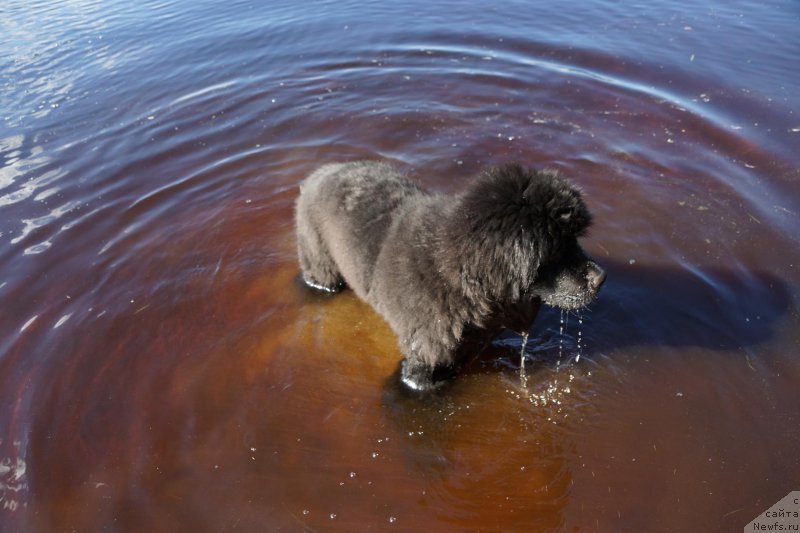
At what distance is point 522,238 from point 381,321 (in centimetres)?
204

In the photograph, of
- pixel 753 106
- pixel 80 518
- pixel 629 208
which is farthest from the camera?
pixel 753 106

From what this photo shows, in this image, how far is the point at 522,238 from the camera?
278cm

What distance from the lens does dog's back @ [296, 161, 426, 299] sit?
3.63 meters

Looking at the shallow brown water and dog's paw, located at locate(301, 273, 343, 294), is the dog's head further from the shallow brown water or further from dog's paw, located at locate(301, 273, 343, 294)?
dog's paw, located at locate(301, 273, 343, 294)

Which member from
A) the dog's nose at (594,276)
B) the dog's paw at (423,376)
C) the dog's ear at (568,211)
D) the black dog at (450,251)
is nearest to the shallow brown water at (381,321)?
the dog's paw at (423,376)

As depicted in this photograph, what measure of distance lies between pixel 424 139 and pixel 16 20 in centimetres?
1307

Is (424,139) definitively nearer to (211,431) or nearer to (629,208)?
(629,208)

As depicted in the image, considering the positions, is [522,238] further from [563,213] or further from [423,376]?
[423,376]

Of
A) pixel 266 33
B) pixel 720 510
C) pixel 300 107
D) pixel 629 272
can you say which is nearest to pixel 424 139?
pixel 300 107

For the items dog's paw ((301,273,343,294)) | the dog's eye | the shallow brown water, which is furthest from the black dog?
the shallow brown water

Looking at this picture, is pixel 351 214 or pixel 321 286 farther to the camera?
pixel 321 286

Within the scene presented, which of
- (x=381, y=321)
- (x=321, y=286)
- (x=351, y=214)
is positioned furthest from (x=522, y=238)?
(x=321, y=286)

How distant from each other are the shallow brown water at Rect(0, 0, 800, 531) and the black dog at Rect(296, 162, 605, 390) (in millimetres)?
665

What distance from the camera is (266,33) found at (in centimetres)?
1138
